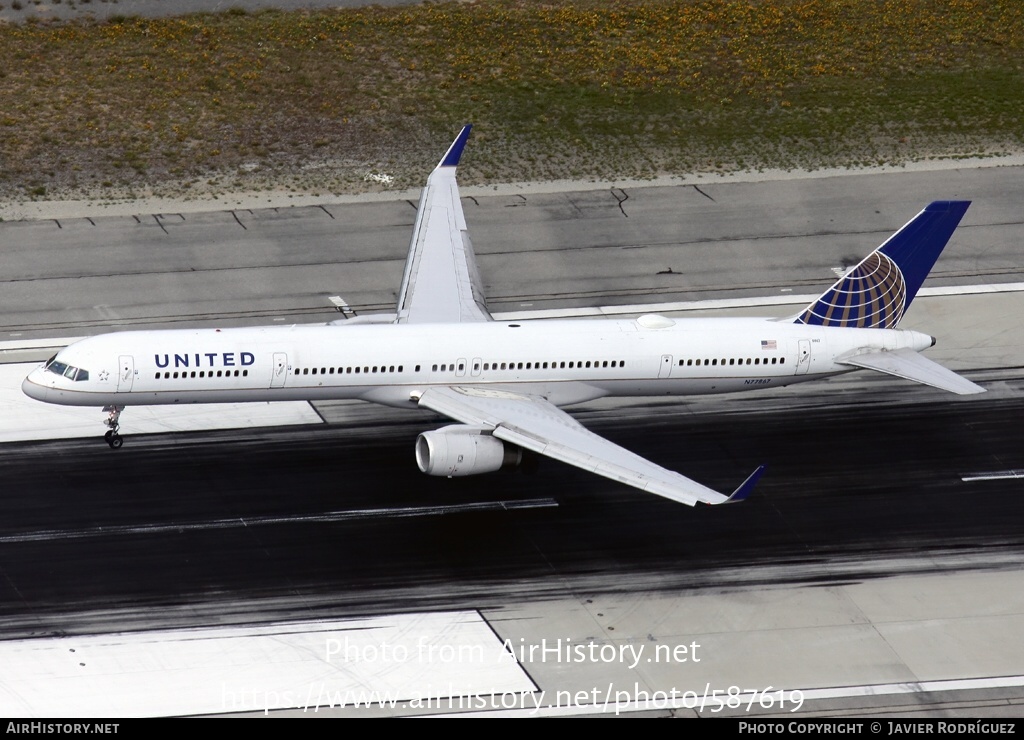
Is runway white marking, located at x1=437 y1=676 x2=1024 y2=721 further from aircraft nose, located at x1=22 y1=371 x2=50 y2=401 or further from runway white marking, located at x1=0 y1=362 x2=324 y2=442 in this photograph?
aircraft nose, located at x1=22 y1=371 x2=50 y2=401

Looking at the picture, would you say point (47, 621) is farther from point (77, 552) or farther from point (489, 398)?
point (489, 398)

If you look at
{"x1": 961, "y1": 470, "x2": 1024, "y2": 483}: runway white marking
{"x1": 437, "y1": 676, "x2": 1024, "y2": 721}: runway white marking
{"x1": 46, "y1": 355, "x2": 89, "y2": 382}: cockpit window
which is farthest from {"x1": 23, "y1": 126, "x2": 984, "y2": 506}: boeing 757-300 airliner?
{"x1": 437, "y1": 676, "x2": 1024, "y2": 721}: runway white marking

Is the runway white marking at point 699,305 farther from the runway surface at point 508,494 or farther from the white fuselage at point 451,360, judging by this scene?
the white fuselage at point 451,360

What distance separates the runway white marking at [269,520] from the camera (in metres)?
47.9

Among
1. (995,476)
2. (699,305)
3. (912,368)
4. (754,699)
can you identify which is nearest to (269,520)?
(754,699)

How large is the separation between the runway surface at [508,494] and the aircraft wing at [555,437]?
115 inches

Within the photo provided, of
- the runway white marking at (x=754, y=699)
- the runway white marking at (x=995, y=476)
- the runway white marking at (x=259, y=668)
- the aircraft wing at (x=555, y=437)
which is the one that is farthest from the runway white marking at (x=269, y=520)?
the runway white marking at (x=995, y=476)

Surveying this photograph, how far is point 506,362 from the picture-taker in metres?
50.8

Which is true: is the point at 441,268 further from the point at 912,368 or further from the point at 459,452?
the point at 912,368

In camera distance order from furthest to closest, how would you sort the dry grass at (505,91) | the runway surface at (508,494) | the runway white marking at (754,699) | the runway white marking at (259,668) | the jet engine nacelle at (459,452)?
the dry grass at (505,91)
the jet engine nacelle at (459,452)
the runway surface at (508,494)
the runway white marking at (754,699)
the runway white marking at (259,668)

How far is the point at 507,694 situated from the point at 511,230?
1165 inches

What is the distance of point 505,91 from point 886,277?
96.3ft

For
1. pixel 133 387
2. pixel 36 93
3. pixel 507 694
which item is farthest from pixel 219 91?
pixel 507 694

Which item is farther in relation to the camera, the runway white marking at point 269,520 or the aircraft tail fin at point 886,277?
the aircraft tail fin at point 886,277
